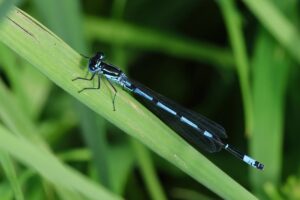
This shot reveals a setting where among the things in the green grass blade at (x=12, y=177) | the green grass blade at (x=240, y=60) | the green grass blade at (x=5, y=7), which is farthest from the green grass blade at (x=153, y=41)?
the green grass blade at (x=5, y=7)

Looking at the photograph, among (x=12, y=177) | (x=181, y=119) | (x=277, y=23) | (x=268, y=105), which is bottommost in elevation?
(x=12, y=177)

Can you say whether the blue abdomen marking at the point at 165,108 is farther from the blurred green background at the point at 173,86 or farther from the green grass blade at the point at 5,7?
the green grass blade at the point at 5,7

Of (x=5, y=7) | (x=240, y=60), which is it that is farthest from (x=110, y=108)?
(x=240, y=60)

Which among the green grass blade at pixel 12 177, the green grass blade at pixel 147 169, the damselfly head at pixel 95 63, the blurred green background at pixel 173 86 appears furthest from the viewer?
the green grass blade at pixel 147 169

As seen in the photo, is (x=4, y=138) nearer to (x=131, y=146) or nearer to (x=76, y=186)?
(x=76, y=186)

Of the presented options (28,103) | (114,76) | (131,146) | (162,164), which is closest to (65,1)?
(114,76)

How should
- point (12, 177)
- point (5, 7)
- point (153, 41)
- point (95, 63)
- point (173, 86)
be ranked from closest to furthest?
point (5, 7), point (12, 177), point (95, 63), point (153, 41), point (173, 86)

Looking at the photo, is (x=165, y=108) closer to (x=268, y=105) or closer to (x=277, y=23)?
(x=268, y=105)
